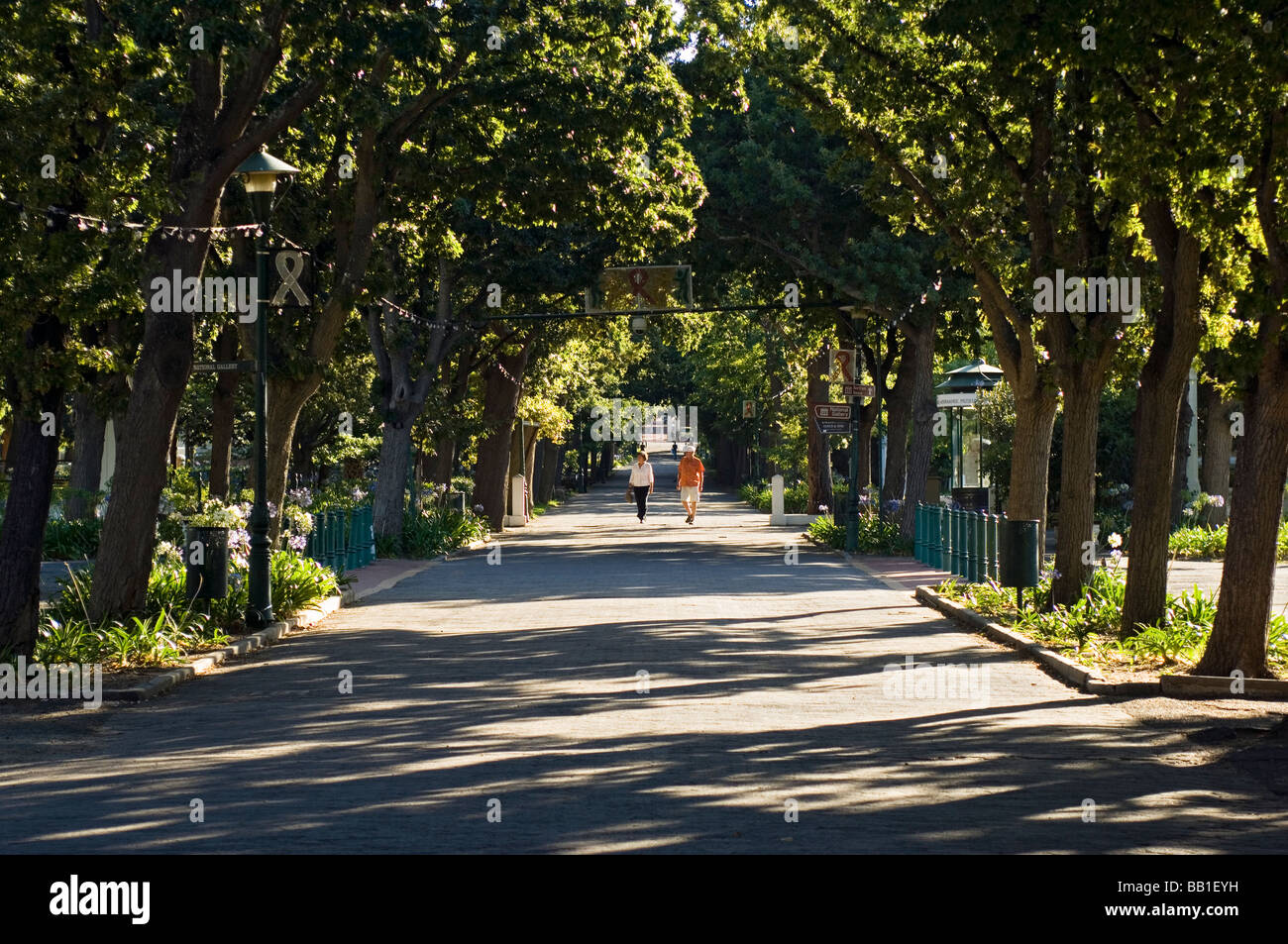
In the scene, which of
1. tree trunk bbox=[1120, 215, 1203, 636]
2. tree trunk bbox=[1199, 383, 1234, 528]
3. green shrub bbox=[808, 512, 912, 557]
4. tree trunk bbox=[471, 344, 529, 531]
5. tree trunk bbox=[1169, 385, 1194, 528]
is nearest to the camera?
tree trunk bbox=[1120, 215, 1203, 636]

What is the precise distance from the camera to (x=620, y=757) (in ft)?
32.7

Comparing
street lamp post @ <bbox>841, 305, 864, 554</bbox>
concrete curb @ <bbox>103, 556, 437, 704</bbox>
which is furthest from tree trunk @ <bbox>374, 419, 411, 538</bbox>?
street lamp post @ <bbox>841, 305, 864, 554</bbox>

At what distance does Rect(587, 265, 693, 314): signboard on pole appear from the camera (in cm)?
3391

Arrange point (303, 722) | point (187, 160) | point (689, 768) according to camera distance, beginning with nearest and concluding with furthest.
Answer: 1. point (689, 768)
2. point (303, 722)
3. point (187, 160)

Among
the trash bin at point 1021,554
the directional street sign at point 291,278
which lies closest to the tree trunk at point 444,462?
the directional street sign at point 291,278

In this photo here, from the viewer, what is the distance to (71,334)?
577 inches

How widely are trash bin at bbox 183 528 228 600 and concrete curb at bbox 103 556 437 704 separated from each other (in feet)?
2.22

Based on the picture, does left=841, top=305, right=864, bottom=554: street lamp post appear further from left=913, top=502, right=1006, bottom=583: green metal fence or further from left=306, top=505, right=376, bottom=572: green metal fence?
left=306, top=505, right=376, bottom=572: green metal fence

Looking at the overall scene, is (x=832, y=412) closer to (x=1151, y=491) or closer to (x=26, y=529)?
(x=1151, y=491)

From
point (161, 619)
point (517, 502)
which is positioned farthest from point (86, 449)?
point (161, 619)

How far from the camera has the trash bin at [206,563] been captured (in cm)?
1706

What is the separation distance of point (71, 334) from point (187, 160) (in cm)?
218

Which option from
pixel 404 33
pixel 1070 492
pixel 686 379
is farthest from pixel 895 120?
pixel 686 379

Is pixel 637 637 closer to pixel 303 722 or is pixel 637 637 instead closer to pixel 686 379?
pixel 303 722
